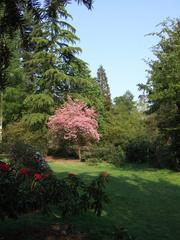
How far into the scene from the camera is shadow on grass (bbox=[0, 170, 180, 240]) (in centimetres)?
637

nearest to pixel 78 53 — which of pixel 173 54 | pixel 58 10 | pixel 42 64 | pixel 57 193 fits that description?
pixel 42 64

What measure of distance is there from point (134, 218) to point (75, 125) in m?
19.9

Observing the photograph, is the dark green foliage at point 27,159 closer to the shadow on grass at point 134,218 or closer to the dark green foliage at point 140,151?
the shadow on grass at point 134,218

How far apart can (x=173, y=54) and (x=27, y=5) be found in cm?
1832

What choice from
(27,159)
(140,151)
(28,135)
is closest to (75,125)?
(28,135)

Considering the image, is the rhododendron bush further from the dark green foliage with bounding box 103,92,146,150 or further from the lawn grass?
the dark green foliage with bounding box 103,92,146,150

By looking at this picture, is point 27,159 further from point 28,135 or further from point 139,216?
point 28,135

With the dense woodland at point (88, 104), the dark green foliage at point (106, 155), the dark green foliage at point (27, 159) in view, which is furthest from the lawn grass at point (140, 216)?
the dark green foliage at point (106, 155)

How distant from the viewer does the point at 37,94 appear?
3225 cm

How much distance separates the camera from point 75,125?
27.9 m

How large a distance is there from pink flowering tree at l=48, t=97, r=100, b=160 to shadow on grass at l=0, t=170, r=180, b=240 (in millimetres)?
15829

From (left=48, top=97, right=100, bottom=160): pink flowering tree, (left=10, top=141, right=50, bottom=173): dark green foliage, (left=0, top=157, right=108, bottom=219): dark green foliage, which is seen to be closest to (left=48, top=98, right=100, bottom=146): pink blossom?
(left=48, top=97, right=100, bottom=160): pink flowering tree

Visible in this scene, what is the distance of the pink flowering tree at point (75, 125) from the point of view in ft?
92.2

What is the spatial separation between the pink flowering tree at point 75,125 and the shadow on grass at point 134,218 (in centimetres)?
1583
